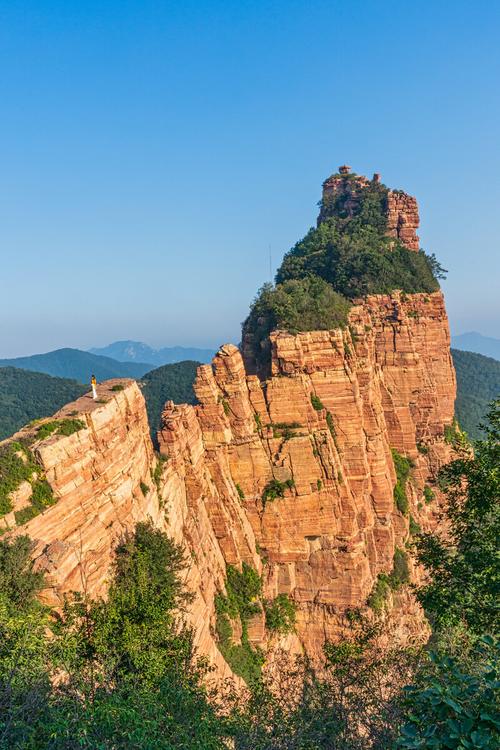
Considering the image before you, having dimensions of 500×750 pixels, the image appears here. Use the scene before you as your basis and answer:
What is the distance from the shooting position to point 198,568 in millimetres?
26266

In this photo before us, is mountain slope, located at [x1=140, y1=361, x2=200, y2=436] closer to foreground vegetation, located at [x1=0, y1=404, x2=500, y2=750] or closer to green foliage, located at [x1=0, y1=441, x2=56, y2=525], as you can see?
foreground vegetation, located at [x1=0, y1=404, x2=500, y2=750]

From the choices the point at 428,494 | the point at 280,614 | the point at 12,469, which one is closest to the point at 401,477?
the point at 428,494

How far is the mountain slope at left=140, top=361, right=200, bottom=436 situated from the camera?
77594 millimetres

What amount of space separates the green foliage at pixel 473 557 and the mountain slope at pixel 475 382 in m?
66.4

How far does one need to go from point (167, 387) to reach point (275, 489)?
56703mm

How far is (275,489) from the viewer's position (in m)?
32.1

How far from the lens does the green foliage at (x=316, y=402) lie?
110 ft

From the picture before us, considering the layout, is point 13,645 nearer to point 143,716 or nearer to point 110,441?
point 143,716

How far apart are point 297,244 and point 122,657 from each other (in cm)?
5105

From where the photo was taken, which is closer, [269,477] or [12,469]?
[12,469]

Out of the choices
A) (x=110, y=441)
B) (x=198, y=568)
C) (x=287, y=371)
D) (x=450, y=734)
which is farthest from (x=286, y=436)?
(x=450, y=734)

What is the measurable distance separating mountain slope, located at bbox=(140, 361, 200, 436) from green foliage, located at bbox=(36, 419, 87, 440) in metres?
50.1

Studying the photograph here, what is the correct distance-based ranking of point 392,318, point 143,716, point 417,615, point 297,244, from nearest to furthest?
point 143,716, point 417,615, point 392,318, point 297,244

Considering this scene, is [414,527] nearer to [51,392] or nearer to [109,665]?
[109,665]
